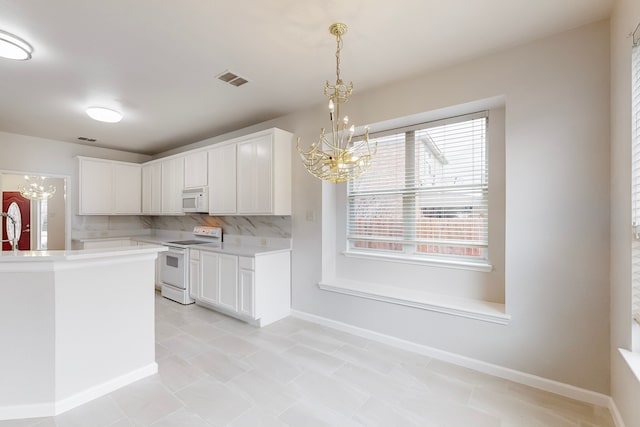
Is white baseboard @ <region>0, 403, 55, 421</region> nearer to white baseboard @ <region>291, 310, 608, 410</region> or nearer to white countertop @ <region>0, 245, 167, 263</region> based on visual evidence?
white countertop @ <region>0, 245, 167, 263</region>

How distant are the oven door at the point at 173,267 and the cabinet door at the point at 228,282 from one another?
0.85 meters

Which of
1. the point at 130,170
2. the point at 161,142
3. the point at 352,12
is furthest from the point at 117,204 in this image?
the point at 352,12

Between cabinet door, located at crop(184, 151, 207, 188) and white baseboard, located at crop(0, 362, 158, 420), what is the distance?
2.75 meters

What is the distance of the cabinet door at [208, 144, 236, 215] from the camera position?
12.8 ft

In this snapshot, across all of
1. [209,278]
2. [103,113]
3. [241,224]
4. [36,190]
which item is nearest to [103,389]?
[209,278]

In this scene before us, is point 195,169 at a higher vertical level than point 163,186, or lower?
higher

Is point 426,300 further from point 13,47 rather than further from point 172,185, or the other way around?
point 172,185

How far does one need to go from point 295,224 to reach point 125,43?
7.83 ft

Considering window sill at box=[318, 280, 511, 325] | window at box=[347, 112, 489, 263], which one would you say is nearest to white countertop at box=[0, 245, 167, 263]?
window sill at box=[318, 280, 511, 325]

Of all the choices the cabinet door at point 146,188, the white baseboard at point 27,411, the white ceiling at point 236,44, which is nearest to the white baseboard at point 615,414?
the white ceiling at point 236,44

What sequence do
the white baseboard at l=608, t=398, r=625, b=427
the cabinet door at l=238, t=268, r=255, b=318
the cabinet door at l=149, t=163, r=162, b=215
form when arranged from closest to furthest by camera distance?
the white baseboard at l=608, t=398, r=625, b=427 → the cabinet door at l=238, t=268, r=255, b=318 → the cabinet door at l=149, t=163, r=162, b=215

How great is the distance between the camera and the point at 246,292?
10.9 feet

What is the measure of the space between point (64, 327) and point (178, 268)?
7.57ft

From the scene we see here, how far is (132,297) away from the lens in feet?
7.34
